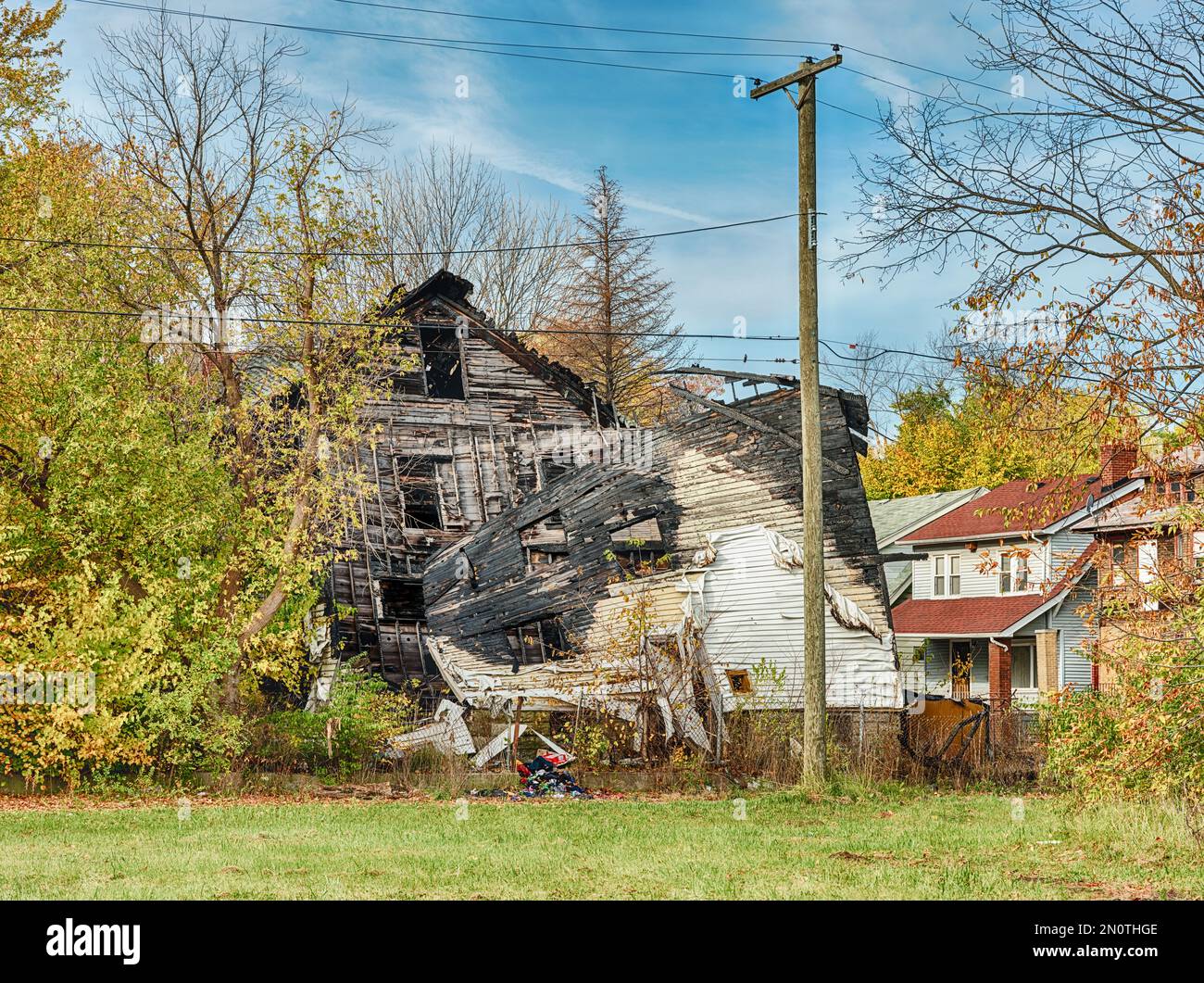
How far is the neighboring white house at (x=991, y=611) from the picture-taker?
35.3 meters

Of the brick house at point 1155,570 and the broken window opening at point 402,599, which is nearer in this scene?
the brick house at point 1155,570

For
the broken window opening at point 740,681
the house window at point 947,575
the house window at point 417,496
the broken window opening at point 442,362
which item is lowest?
the broken window opening at point 740,681

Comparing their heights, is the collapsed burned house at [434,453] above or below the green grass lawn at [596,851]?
above

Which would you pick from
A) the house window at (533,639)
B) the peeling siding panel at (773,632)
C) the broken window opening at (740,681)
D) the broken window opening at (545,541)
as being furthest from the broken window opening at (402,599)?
the broken window opening at (740,681)

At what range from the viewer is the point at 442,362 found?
32625 mm

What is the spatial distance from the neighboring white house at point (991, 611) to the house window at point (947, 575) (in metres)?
0.03

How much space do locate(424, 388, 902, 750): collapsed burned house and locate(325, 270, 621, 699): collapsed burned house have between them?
1.13m

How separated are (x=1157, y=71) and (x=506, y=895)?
11.8 meters

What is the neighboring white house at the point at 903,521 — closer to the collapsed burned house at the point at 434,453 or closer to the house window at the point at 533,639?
the collapsed burned house at the point at 434,453

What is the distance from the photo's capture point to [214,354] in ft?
71.5

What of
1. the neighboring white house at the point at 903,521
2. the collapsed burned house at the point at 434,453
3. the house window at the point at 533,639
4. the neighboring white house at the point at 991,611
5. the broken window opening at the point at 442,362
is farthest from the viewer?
the neighboring white house at the point at 903,521

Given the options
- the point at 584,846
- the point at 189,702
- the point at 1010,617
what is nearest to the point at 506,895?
the point at 584,846

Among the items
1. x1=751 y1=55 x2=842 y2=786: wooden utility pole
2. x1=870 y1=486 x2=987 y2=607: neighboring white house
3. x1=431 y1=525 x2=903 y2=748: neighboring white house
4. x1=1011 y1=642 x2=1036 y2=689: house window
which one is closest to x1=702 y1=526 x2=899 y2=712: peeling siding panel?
x1=431 y1=525 x2=903 y2=748: neighboring white house

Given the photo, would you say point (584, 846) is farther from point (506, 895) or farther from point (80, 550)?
point (80, 550)
